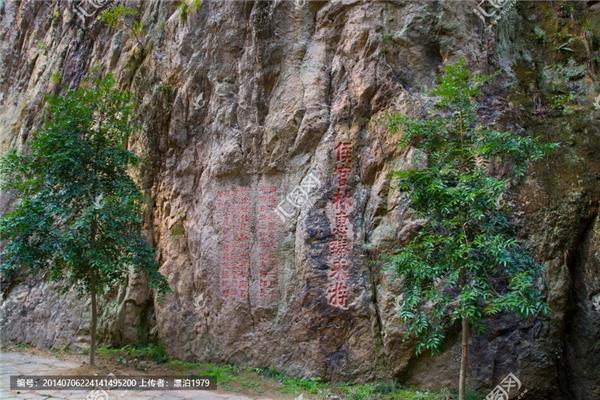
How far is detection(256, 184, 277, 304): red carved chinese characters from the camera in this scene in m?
7.27

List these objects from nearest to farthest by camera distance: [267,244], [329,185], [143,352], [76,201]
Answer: [329,185] → [76,201] → [267,244] → [143,352]

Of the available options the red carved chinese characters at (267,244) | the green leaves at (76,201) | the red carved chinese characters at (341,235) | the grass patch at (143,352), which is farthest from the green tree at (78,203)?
the red carved chinese characters at (341,235)

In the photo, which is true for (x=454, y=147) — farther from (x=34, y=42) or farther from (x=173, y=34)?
(x=34, y=42)

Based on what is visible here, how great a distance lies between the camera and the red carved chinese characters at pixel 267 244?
286 inches

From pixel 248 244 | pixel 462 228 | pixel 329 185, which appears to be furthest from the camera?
pixel 248 244

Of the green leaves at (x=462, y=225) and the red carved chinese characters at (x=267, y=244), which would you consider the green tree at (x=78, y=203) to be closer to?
the red carved chinese characters at (x=267, y=244)

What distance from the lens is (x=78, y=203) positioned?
287 inches

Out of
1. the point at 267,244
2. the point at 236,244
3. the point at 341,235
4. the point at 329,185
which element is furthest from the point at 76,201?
the point at 341,235

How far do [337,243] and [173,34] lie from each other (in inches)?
213

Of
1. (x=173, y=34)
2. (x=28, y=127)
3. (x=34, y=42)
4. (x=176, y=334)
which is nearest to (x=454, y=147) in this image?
(x=176, y=334)

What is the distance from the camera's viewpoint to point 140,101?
31.8 feet

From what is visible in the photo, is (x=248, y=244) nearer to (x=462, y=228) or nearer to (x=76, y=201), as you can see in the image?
(x=76, y=201)

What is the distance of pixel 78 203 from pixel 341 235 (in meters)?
3.90

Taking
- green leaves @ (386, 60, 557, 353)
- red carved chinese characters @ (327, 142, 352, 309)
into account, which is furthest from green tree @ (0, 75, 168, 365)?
green leaves @ (386, 60, 557, 353)
